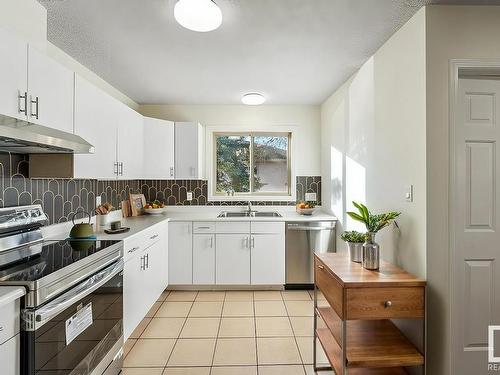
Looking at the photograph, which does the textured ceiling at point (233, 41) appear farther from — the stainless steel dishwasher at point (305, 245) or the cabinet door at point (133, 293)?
the cabinet door at point (133, 293)

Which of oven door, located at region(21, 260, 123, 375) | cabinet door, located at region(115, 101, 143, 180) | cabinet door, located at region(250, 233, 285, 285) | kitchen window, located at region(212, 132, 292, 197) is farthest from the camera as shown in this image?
kitchen window, located at region(212, 132, 292, 197)

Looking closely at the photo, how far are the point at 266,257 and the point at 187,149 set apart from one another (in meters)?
1.79

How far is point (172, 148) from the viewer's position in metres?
3.98

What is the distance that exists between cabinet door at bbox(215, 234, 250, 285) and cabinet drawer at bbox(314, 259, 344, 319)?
5.02 feet

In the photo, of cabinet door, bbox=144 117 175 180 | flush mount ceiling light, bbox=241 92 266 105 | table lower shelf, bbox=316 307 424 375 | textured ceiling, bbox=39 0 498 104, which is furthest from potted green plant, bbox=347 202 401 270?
cabinet door, bbox=144 117 175 180

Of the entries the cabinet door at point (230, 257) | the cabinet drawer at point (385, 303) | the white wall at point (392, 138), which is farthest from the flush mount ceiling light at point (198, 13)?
the cabinet door at point (230, 257)

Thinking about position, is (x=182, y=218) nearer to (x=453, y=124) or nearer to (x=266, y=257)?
(x=266, y=257)

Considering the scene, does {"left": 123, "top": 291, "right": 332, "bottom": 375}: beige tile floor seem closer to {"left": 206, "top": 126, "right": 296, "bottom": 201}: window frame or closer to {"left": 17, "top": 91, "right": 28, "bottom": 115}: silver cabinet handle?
{"left": 206, "top": 126, "right": 296, "bottom": 201}: window frame

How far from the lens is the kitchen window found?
4457 millimetres

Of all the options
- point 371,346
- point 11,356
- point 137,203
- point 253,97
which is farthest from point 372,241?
point 137,203

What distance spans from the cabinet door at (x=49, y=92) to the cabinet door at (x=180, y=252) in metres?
1.87

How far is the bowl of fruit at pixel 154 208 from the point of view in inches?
158

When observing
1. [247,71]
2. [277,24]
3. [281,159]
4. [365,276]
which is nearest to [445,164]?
[365,276]

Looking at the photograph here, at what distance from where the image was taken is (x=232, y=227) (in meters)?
3.68
